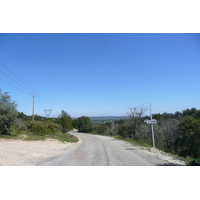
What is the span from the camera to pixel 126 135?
3036cm

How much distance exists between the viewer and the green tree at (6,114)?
16391 mm

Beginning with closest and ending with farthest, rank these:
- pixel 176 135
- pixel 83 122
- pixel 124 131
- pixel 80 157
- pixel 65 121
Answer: pixel 80 157
pixel 176 135
pixel 124 131
pixel 65 121
pixel 83 122

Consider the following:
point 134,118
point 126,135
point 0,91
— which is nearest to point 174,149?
point 134,118

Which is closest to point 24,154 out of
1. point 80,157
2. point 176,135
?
point 80,157

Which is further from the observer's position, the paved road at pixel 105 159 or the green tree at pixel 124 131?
the green tree at pixel 124 131

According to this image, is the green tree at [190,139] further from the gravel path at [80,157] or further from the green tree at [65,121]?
the green tree at [65,121]

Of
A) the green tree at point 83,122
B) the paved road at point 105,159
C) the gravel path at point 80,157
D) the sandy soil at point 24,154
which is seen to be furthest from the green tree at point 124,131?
the green tree at point 83,122

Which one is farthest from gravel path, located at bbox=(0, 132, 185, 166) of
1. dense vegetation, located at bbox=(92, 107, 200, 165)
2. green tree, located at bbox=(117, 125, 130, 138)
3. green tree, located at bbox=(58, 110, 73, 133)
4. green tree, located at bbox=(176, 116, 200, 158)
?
green tree, located at bbox=(58, 110, 73, 133)

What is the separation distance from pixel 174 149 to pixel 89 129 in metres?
36.8

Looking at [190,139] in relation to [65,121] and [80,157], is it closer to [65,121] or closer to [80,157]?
[80,157]

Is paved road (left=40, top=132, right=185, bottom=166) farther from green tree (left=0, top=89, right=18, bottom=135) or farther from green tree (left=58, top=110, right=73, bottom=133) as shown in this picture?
green tree (left=58, top=110, right=73, bottom=133)

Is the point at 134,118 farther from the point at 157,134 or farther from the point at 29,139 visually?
the point at 29,139

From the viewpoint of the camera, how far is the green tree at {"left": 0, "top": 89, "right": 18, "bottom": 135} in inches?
645

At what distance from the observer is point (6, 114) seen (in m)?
16.6
